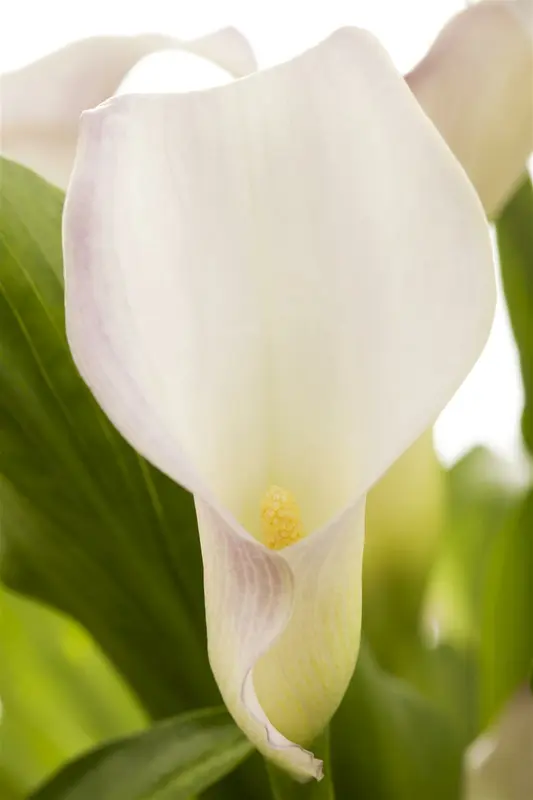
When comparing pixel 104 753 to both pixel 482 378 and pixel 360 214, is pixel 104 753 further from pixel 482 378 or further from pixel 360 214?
pixel 482 378

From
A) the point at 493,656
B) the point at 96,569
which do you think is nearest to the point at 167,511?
the point at 96,569

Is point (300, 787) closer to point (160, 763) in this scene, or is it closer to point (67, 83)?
point (160, 763)

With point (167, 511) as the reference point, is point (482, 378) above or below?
below

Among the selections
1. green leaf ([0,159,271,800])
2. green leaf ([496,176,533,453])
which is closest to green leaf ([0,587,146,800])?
green leaf ([0,159,271,800])

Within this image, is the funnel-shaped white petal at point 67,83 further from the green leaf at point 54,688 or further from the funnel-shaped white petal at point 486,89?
the green leaf at point 54,688

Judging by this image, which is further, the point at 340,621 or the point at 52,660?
the point at 52,660

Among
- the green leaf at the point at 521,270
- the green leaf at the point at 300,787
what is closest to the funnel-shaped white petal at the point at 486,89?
the green leaf at the point at 521,270
